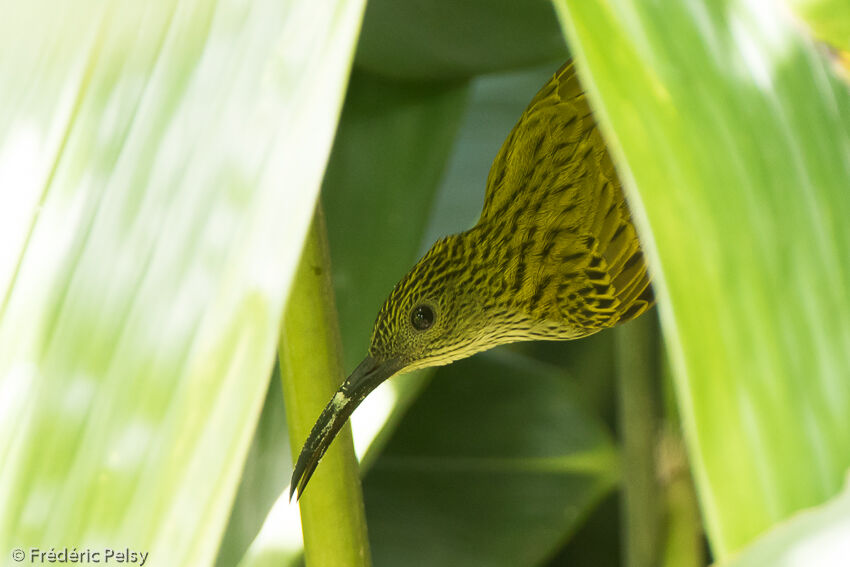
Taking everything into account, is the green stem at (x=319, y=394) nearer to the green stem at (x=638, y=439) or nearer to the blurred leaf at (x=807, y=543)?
the blurred leaf at (x=807, y=543)

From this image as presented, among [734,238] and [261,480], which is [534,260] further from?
[734,238]

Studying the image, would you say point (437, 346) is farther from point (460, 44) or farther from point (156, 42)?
point (156, 42)

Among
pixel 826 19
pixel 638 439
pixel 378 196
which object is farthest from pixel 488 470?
pixel 826 19

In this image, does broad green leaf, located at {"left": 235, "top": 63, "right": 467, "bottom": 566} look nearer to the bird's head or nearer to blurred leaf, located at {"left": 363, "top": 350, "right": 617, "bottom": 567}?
the bird's head

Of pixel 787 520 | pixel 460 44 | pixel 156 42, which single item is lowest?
pixel 787 520

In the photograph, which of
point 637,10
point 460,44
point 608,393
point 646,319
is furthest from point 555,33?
point 608,393
